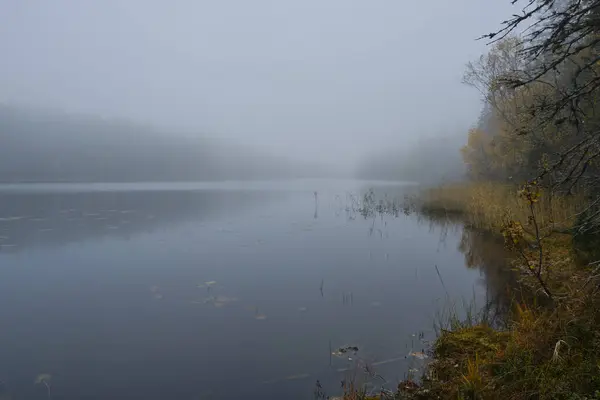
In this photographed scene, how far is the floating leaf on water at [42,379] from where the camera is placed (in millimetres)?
6503

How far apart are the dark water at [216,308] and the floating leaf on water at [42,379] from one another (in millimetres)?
101

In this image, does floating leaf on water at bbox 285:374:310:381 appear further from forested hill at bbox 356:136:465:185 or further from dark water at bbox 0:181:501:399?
forested hill at bbox 356:136:465:185

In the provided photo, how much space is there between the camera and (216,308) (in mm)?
9938

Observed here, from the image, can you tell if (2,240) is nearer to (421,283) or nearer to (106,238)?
(106,238)

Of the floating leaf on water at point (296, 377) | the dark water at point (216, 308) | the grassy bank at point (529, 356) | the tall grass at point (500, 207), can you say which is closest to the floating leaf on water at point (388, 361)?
the dark water at point (216, 308)

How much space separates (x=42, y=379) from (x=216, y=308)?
13.4 feet

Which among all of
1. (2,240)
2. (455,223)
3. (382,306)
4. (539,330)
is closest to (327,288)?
(382,306)

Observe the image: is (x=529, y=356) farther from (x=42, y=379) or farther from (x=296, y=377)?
(x=42, y=379)

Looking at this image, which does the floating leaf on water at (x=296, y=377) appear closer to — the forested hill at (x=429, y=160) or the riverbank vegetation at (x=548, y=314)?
the riverbank vegetation at (x=548, y=314)

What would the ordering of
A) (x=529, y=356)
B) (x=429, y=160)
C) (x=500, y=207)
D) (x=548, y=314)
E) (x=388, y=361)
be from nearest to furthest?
(x=529, y=356) → (x=548, y=314) → (x=388, y=361) → (x=500, y=207) → (x=429, y=160)

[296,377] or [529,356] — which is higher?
[529,356]

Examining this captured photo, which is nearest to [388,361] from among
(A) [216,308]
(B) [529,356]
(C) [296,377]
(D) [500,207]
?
(C) [296,377]

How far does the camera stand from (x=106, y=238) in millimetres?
20578

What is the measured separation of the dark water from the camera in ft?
21.7
